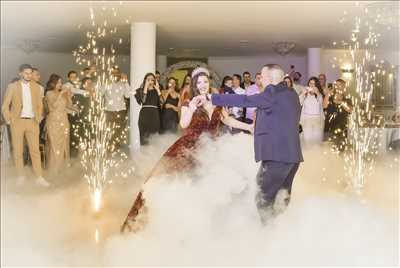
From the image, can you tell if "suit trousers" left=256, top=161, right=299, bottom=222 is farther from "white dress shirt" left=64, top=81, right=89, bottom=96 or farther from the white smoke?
"white dress shirt" left=64, top=81, right=89, bottom=96

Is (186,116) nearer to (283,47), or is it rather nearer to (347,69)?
(283,47)

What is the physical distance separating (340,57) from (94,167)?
408cm

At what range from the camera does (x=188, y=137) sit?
405 centimetres

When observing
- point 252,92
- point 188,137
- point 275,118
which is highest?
point 252,92

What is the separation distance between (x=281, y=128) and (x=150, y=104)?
1.98 m

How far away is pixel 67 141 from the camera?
6.42 metres

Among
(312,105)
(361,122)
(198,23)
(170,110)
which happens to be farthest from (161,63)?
(361,122)

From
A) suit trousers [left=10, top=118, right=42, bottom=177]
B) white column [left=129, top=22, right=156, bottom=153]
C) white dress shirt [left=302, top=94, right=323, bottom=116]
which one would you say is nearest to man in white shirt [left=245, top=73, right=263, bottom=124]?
white dress shirt [left=302, top=94, right=323, bottom=116]

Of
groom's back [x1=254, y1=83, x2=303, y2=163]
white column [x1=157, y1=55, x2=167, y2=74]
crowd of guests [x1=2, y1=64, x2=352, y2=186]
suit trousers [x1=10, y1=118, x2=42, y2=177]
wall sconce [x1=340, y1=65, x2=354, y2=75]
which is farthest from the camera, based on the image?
wall sconce [x1=340, y1=65, x2=354, y2=75]

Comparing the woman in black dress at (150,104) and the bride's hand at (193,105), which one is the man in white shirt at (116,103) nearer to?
the woman in black dress at (150,104)

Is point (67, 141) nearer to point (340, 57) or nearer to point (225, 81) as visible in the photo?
point (225, 81)

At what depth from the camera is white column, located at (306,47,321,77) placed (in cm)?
668

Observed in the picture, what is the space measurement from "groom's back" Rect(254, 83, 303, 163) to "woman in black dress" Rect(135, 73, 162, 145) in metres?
1.68

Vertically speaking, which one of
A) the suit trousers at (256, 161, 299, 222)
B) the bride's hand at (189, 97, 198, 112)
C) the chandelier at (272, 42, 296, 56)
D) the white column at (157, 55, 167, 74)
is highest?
the chandelier at (272, 42, 296, 56)
